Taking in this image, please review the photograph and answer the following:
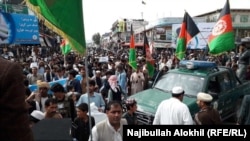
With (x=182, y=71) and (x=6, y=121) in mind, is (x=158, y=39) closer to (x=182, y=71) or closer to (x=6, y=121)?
(x=182, y=71)

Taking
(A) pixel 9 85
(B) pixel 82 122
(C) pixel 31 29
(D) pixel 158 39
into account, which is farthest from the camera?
(D) pixel 158 39

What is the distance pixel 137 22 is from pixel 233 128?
10333 cm

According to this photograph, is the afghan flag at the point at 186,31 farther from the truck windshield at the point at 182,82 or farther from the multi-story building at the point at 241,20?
the multi-story building at the point at 241,20

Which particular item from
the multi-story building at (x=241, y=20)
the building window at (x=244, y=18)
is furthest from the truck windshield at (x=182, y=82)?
the building window at (x=244, y=18)

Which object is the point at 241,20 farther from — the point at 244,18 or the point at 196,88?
the point at 196,88

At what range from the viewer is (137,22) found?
10500 cm

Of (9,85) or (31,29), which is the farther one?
(31,29)

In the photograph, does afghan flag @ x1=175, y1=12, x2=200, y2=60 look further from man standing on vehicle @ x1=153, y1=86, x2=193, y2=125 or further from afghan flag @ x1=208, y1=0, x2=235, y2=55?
man standing on vehicle @ x1=153, y1=86, x2=193, y2=125

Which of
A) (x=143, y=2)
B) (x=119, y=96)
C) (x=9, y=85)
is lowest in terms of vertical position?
(x=119, y=96)

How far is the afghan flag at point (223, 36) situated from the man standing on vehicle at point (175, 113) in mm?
5062

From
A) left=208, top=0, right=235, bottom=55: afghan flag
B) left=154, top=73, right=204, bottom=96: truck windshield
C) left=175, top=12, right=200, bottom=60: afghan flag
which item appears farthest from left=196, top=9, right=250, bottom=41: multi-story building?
left=154, top=73, right=204, bottom=96: truck windshield

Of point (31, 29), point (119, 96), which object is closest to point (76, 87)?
point (119, 96)

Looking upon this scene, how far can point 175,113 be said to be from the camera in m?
4.91

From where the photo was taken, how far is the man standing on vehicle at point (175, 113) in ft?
15.9
